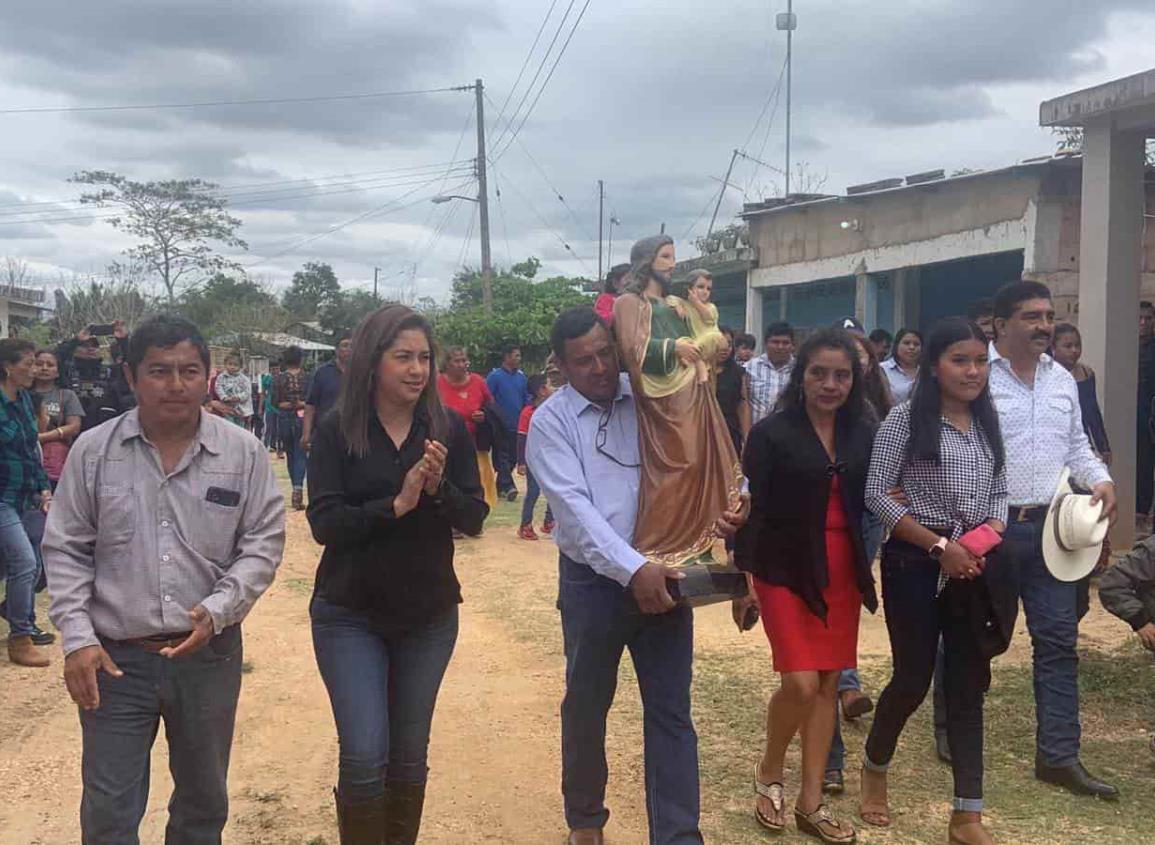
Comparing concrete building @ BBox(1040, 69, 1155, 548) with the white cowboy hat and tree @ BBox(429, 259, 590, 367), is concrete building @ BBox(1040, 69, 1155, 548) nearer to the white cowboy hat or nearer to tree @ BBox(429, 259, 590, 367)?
the white cowboy hat

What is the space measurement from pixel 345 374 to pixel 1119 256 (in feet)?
25.4

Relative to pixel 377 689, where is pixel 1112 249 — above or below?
above

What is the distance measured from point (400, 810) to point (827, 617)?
5.47ft

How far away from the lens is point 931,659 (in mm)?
4340

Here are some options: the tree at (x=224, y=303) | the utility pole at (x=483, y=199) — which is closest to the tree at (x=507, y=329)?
the utility pole at (x=483, y=199)

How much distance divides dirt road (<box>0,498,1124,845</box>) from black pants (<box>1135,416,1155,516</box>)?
279 cm

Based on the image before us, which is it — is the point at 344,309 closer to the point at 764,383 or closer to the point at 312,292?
the point at 312,292

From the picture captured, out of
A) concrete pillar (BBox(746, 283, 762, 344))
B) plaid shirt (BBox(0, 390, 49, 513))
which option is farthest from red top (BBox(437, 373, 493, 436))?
concrete pillar (BBox(746, 283, 762, 344))

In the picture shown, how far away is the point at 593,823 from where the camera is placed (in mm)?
4141

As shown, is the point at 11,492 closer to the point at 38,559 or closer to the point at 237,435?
the point at 38,559

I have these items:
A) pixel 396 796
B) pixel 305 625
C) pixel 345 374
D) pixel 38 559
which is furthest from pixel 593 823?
pixel 38 559

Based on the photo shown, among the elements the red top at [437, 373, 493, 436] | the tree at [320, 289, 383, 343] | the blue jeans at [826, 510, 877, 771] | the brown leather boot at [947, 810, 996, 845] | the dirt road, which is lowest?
the dirt road

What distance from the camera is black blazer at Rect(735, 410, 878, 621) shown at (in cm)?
419

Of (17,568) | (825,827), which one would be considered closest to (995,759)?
(825,827)
